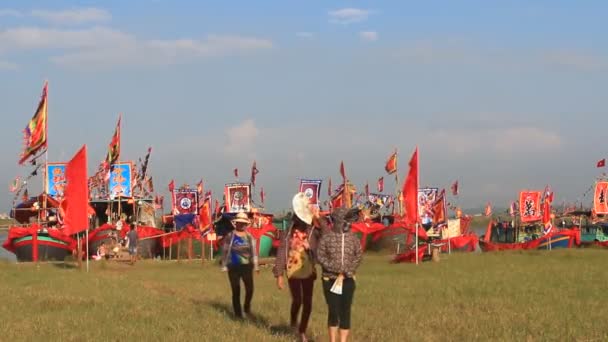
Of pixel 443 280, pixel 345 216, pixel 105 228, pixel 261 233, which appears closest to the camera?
pixel 345 216

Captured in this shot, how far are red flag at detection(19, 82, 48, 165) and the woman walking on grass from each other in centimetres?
2207

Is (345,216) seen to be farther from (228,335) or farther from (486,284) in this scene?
(486,284)

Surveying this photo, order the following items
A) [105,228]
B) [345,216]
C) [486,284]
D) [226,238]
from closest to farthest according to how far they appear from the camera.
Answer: [345,216], [226,238], [486,284], [105,228]

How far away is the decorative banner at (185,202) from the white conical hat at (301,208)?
34474mm

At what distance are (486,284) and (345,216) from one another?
9859 mm

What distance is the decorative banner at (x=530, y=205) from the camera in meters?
44.0

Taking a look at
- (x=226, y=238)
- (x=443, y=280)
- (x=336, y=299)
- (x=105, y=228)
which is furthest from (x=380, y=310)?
(x=105, y=228)

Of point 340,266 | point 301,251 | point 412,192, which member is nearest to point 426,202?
point 412,192

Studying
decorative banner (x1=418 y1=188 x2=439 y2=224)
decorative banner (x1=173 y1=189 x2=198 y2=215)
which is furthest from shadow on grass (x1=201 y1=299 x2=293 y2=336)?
decorative banner (x1=418 y1=188 x2=439 y2=224)

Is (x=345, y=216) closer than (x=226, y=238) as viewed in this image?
Yes

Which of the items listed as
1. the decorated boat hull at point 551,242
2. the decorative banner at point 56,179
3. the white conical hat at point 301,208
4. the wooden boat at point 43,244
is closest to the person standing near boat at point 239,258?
the white conical hat at point 301,208

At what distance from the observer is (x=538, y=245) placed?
4334 centimetres

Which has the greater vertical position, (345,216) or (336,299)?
(345,216)

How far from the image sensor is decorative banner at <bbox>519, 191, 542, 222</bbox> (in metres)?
44.0
